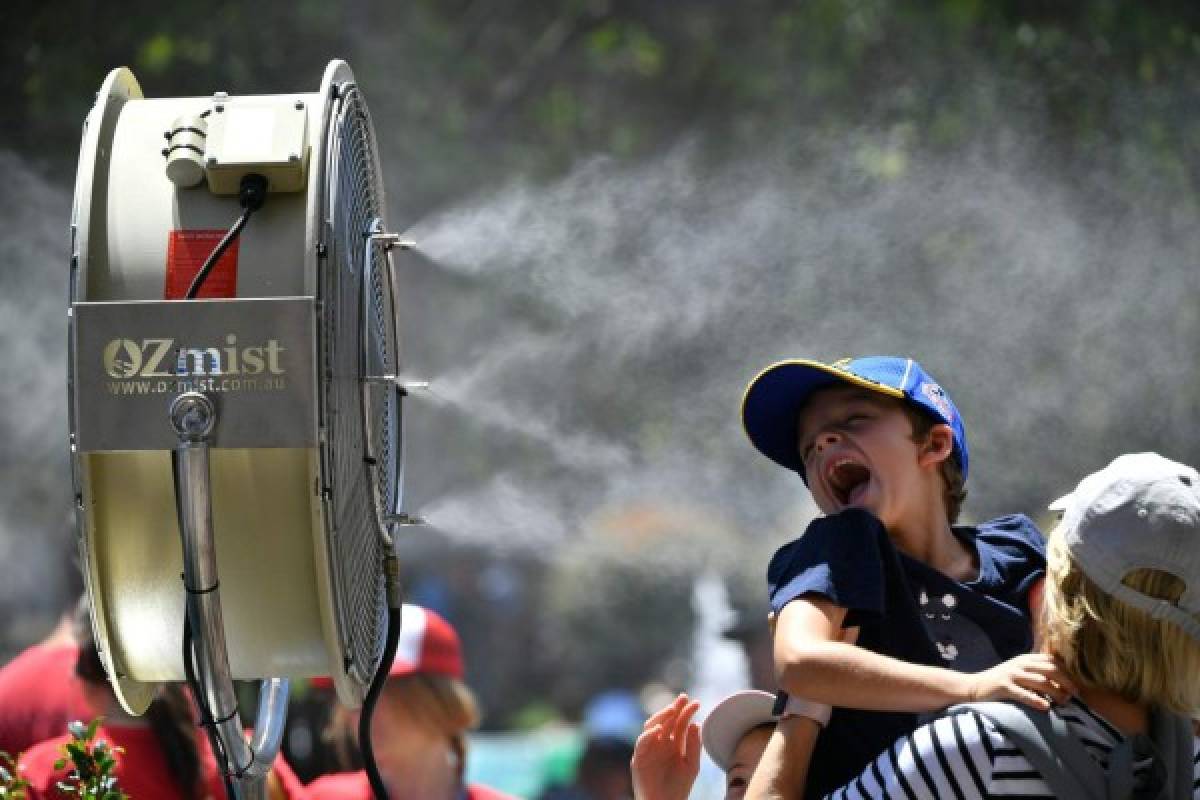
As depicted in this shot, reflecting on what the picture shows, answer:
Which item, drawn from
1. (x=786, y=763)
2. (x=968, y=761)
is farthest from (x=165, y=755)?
(x=968, y=761)

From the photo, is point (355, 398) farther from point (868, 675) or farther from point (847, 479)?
point (868, 675)

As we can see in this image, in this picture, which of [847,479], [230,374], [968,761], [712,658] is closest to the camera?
[968,761]

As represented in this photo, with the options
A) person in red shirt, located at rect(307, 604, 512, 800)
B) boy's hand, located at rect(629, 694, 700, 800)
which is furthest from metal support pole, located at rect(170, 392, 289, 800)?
person in red shirt, located at rect(307, 604, 512, 800)

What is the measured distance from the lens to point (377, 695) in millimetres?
2098

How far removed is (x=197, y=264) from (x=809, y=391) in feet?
2.31

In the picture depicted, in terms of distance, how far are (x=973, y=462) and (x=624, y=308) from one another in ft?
3.69

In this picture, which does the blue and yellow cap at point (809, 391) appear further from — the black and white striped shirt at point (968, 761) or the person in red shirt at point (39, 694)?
the person in red shirt at point (39, 694)

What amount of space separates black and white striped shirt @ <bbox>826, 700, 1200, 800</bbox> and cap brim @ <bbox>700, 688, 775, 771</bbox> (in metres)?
0.66

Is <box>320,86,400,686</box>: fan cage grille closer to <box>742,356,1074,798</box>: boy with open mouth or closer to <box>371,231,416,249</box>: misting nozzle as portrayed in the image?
<box>371,231,416,249</box>: misting nozzle

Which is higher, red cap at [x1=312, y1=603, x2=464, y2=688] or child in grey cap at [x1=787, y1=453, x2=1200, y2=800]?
child in grey cap at [x1=787, y1=453, x2=1200, y2=800]

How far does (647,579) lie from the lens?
4.89m

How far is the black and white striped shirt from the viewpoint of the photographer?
1.37m

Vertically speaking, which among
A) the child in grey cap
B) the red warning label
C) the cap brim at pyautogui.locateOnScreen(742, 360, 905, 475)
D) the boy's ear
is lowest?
the child in grey cap

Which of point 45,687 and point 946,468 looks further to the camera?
point 45,687
